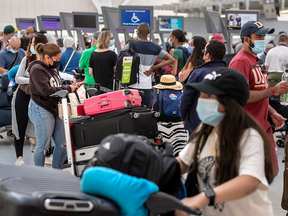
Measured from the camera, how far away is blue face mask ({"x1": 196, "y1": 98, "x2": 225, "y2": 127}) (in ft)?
4.54

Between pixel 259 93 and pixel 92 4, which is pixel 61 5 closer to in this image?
pixel 92 4

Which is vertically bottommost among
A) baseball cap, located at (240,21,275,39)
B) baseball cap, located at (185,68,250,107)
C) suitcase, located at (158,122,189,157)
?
suitcase, located at (158,122,189,157)

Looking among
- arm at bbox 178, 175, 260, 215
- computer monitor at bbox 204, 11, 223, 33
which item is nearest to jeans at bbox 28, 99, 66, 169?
arm at bbox 178, 175, 260, 215

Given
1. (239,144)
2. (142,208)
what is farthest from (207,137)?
(142,208)

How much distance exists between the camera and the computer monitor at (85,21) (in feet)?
28.2

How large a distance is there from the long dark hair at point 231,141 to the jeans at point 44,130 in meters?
2.28

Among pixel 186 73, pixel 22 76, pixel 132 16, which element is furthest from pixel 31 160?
pixel 132 16

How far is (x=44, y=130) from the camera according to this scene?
3.27 m

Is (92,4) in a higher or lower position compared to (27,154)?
higher

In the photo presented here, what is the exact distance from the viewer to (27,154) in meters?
4.70

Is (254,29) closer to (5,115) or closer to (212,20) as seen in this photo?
(5,115)

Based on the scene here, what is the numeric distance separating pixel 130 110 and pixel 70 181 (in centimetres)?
176

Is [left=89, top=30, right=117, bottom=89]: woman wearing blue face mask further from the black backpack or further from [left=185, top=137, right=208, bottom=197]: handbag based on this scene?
the black backpack

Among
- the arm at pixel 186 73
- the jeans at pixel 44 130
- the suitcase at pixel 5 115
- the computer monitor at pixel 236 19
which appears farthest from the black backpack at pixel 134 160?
the computer monitor at pixel 236 19
